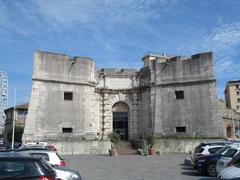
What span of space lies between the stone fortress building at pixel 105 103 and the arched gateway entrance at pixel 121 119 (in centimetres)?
56

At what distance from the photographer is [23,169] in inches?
302

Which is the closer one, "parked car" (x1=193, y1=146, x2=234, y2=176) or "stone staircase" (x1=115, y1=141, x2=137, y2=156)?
"parked car" (x1=193, y1=146, x2=234, y2=176)

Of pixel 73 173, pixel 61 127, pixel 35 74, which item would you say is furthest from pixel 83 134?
pixel 73 173

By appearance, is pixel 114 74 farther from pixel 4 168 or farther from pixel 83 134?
pixel 4 168

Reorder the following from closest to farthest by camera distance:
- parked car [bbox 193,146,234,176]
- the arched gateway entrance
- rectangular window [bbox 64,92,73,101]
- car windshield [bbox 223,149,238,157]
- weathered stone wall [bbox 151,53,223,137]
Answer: car windshield [bbox 223,149,238,157] → parked car [bbox 193,146,234,176] → weathered stone wall [bbox 151,53,223,137] → rectangular window [bbox 64,92,73,101] → the arched gateway entrance

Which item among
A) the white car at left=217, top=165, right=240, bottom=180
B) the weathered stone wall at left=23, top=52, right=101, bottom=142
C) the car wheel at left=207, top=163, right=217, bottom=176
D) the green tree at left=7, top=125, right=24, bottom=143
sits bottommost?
the car wheel at left=207, top=163, right=217, bottom=176

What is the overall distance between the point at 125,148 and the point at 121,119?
185 inches

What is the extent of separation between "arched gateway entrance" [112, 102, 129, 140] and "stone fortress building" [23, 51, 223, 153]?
0.56 metres

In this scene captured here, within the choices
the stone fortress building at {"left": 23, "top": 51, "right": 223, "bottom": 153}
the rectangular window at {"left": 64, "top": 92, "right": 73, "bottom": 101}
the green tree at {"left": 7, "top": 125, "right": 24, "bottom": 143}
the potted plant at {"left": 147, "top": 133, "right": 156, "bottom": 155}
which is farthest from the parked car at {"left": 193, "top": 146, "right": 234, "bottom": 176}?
the green tree at {"left": 7, "top": 125, "right": 24, "bottom": 143}

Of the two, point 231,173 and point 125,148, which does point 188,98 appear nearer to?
point 125,148

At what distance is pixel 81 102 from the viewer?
34.9 m

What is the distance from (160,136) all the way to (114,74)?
29.9ft

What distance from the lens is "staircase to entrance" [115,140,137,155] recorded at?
33781 mm

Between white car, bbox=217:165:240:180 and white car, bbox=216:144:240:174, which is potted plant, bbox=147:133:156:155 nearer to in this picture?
white car, bbox=216:144:240:174
